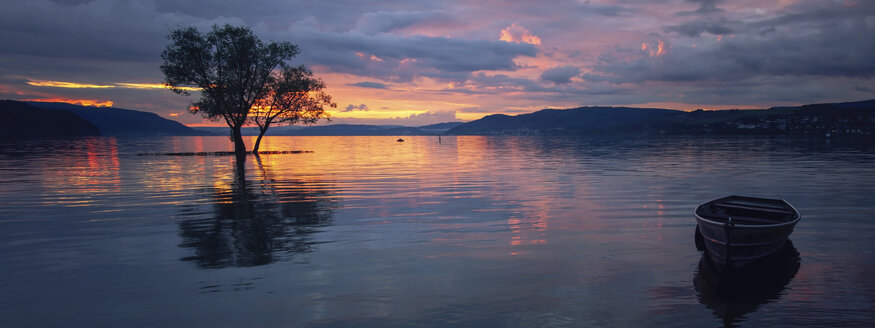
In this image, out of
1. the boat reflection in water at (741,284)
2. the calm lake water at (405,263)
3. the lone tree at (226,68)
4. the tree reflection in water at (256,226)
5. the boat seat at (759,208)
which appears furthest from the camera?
the lone tree at (226,68)

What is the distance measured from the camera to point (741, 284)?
1124 cm

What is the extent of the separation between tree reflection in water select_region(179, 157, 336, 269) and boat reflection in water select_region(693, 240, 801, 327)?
419 inches

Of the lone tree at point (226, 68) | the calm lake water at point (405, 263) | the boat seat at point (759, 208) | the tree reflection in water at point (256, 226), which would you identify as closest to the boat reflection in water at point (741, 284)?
the calm lake water at point (405, 263)

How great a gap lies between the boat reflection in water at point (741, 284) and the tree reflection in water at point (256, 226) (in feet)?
34.9

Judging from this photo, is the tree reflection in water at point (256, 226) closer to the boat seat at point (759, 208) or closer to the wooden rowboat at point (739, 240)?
the wooden rowboat at point (739, 240)

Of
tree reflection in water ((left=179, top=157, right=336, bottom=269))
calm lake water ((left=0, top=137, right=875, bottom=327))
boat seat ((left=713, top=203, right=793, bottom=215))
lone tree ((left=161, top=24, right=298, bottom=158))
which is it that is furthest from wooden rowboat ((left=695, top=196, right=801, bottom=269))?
lone tree ((left=161, top=24, right=298, bottom=158))

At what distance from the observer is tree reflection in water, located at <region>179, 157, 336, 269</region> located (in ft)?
44.8

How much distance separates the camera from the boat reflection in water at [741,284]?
977 centimetres

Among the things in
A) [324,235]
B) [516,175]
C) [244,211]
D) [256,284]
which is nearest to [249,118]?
[516,175]

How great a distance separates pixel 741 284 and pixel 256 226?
15.5 meters

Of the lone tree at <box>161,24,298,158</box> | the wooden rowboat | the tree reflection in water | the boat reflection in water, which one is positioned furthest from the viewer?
the lone tree at <box>161,24,298,158</box>

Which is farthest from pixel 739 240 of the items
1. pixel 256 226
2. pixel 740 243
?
pixel 256 226

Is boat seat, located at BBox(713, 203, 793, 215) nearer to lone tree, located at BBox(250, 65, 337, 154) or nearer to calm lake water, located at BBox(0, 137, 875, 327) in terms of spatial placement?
calm lake water, located at BBox(0, 137, 875, 327)

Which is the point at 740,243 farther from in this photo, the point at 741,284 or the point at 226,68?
the point at 226,68
